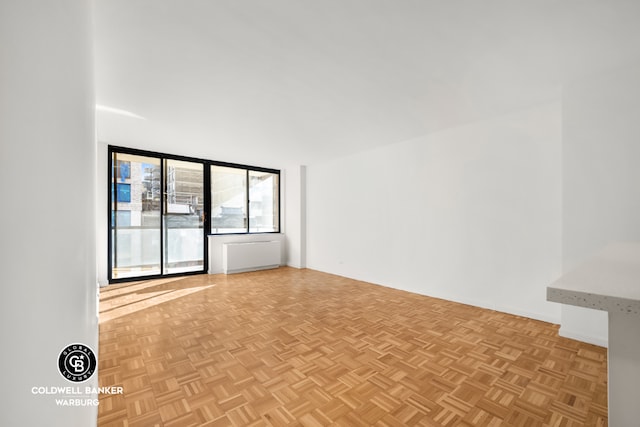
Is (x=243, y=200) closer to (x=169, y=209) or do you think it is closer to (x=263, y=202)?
(x=263, y=202)

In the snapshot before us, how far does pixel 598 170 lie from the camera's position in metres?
2.88

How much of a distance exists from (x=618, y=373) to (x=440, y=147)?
3.85 m

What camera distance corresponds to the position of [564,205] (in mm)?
3080

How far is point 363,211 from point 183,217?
12.5ft

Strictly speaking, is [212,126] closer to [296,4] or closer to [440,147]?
[296,4]

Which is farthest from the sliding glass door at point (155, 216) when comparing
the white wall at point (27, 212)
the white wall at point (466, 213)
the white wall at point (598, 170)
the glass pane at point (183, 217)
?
the white wall at point (598, 170)

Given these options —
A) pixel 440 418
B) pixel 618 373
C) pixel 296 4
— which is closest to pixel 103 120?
pixel 296 4

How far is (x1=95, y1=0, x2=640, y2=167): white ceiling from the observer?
2.00 metres

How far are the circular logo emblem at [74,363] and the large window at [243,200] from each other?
6174 mm

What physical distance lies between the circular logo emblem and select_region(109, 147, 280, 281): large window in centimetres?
564

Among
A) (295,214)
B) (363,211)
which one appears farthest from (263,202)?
(363,211)

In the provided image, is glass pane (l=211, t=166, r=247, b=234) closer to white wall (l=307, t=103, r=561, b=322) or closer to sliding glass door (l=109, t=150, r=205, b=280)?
sliding glass door (l=109, t=150, r=205, b=280)

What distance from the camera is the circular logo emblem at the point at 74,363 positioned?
0.48 meters

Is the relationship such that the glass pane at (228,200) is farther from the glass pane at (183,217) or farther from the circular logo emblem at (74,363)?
the circular logo emblem at (74,363)
